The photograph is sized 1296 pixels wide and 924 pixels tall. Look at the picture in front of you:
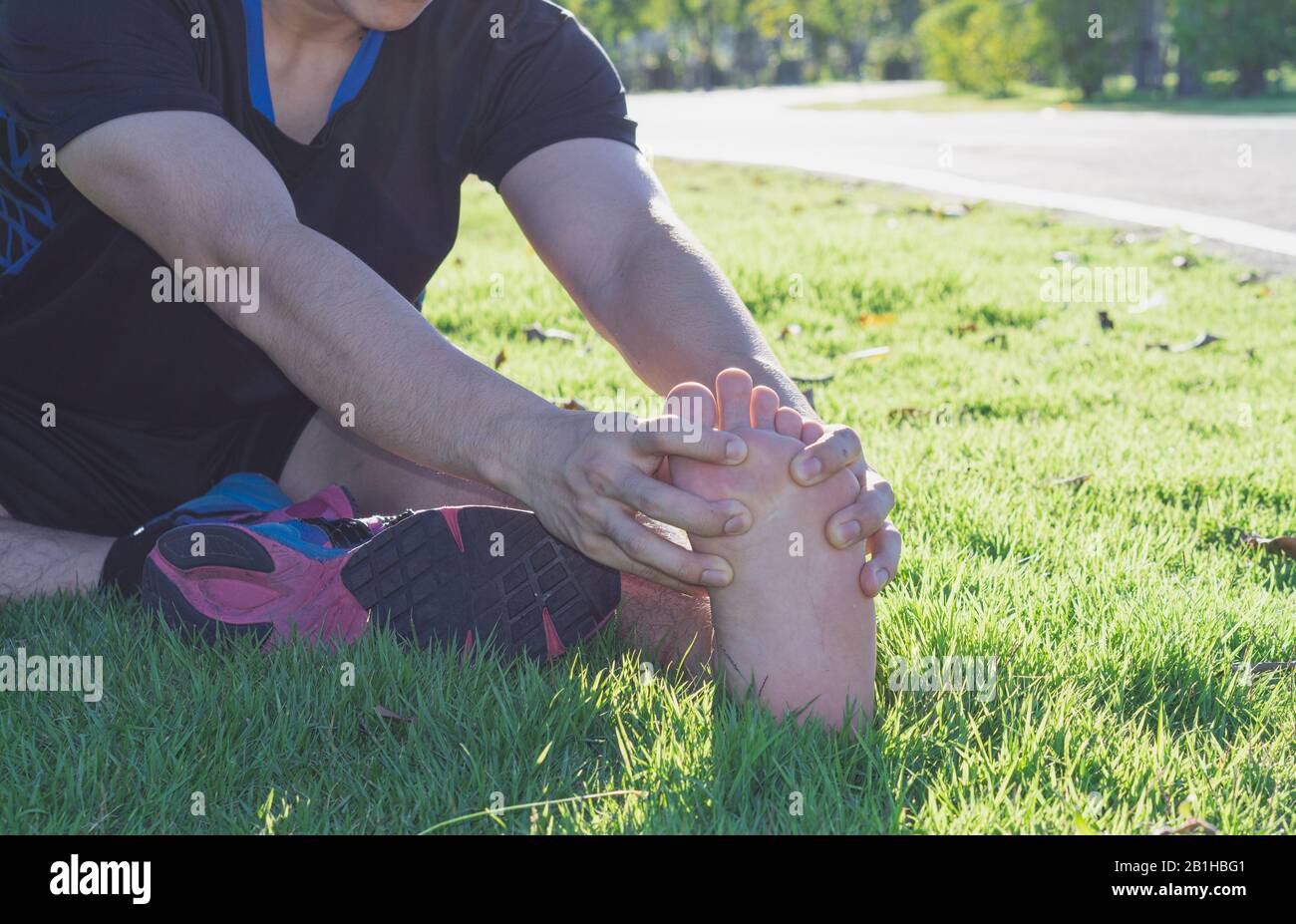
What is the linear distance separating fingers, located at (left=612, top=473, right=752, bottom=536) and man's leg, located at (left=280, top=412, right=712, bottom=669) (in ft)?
1.16

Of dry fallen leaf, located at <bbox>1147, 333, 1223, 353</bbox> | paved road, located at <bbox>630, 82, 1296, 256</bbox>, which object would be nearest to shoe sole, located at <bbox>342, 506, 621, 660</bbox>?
dry fallen leaf, located at <bbox>1147, 333, 1223, 353</bbox>

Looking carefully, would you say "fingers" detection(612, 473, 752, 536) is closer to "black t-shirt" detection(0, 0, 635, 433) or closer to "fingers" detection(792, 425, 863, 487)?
"fingers" detection(792, 425, 863, 487)

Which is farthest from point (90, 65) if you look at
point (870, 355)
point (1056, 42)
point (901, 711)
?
point (1056, 42)

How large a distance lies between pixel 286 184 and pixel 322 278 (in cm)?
72

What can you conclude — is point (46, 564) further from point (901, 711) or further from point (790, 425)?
point (901, 711)

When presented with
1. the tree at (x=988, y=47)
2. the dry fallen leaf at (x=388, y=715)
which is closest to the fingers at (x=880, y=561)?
the dry fallen leaf at (x=388, y=715)

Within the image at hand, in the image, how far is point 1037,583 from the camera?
241 cm

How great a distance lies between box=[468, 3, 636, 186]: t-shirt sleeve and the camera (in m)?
2.64

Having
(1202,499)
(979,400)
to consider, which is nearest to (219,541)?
(1202,499)

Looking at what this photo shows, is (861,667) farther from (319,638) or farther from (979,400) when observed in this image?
(979,400)

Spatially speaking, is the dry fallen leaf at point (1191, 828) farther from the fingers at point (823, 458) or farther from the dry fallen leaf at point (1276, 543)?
the dry fallen leaf at point (1276, 543)

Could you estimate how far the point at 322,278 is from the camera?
193 cm

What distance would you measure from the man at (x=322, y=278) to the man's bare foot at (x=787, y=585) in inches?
1.7

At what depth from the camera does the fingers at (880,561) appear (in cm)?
192
